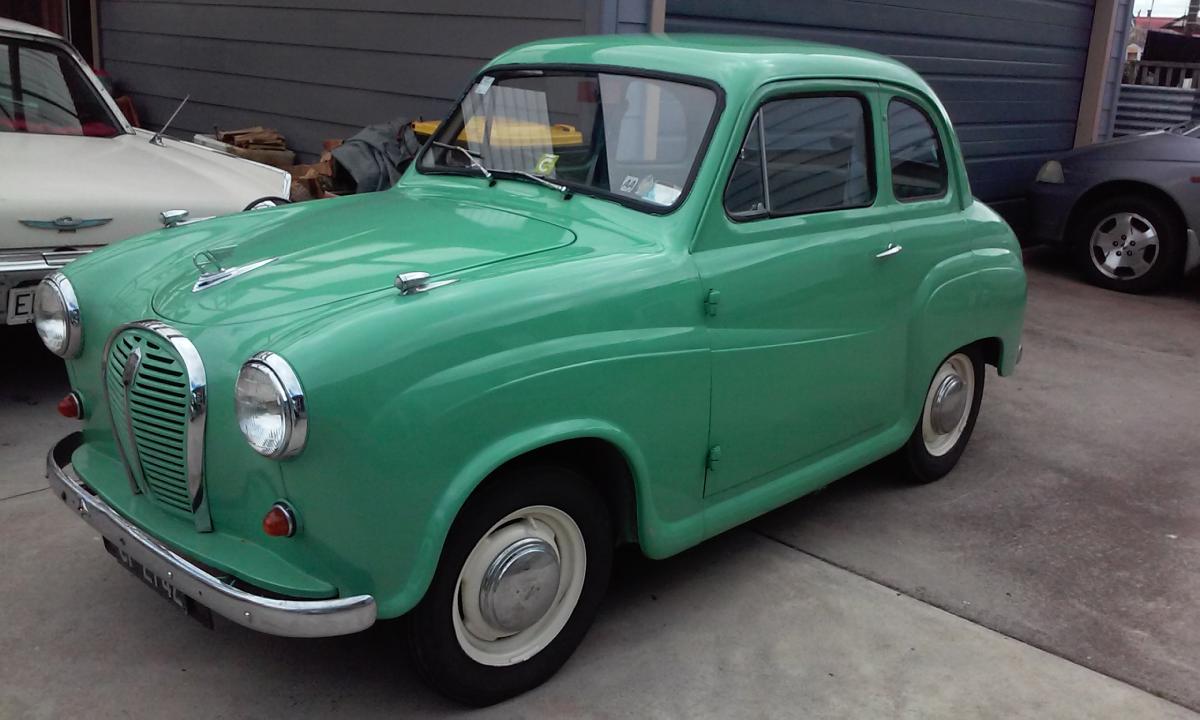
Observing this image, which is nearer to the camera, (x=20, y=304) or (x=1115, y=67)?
(x=20, y=304)

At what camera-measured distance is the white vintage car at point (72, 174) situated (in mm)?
4574

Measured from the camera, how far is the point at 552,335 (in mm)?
2799

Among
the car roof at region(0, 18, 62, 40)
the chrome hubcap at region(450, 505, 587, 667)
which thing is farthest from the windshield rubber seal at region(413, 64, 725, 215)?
the car roof at region(0, 18, 62, 40)

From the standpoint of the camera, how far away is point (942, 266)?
4.17 meters

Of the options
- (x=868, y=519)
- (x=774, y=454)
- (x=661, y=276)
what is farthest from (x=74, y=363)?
(x=868, y=519)

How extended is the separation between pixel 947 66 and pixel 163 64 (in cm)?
704

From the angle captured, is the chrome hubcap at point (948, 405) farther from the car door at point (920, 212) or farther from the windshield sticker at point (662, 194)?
the windshield sticker at point (662, 194)

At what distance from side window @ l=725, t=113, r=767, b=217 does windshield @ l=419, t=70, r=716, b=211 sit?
5.5 inches

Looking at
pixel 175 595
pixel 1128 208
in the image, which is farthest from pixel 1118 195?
pixel 175 595

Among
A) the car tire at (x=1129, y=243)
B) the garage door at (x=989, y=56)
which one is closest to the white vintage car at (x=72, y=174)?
the garage door at (x=989, y=56)

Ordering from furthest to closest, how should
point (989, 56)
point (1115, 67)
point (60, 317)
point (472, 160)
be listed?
point (1115, 67) < point (989, 56) < point (472, 160) < point (60, 317)

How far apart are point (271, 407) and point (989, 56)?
27.6 feet

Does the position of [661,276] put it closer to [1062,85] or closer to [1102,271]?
[1102,271]

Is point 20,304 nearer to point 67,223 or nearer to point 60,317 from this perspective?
point 67,223
